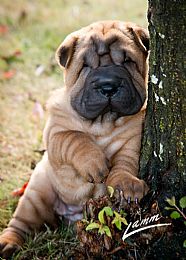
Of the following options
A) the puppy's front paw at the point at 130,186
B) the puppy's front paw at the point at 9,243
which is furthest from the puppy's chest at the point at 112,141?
the puppy's front paw at the point at 9,243

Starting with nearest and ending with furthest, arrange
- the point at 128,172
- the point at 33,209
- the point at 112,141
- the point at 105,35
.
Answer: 1. the point at 128,172
2. the point at 105,35
3. the point at 112,141
4. the point at 33,209

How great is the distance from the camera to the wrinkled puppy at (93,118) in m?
4.17

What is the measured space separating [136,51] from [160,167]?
0.91 m

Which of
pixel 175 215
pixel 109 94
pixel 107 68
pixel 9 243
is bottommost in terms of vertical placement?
pixel 9 243

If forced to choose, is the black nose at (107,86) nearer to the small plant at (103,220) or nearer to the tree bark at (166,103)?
the tree bark at (166,103)

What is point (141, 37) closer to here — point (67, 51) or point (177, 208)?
point (67, 51)

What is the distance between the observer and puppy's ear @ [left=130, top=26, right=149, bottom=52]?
4395 millimetres

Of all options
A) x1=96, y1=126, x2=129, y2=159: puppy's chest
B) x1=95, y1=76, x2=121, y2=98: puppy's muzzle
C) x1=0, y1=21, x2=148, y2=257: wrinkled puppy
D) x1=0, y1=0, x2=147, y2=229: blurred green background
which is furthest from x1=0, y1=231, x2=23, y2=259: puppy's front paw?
x1=95, y1=76, x2=121, y2=98: puppy's muzzle

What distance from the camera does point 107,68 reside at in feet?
13.9

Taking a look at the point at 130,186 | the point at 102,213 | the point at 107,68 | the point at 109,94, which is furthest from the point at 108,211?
the point at 107,68

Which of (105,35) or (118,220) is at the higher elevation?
(105,35)

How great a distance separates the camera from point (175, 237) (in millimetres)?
3826

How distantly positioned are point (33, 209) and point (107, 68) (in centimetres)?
127

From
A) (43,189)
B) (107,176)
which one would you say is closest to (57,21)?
(43,189)
